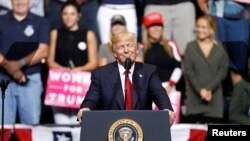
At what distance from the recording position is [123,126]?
604 centimetres

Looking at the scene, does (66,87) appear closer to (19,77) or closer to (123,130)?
(19,77)

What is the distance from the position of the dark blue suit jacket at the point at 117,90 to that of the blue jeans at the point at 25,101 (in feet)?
11.3

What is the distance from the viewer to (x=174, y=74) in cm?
1021

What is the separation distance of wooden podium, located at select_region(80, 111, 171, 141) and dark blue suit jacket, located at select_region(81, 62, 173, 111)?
1.62 feet

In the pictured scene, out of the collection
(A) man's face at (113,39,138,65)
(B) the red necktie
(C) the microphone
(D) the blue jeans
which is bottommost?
(D) the blue jeans

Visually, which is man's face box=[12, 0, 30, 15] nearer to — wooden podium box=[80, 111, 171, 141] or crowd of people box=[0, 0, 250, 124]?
crowd of people box=[0, 0, 250, 124]

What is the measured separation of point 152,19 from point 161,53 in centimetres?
45

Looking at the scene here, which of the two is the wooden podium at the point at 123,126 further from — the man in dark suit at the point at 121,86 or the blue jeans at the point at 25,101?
the blue jeans at the point at 25,101

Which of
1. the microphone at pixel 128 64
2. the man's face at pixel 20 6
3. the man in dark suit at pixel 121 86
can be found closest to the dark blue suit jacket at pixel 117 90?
the man in dark suit at pixel 121 86

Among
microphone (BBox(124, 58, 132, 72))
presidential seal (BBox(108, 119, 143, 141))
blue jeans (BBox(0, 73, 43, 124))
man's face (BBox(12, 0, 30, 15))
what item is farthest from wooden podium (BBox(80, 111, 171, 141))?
man's face (BBox(12, 0, 30, 15))

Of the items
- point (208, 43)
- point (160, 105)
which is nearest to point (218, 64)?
point (208, 43)

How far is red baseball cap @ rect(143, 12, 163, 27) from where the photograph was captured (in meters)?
10.1

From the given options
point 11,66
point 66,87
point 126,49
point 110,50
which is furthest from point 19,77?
point 126,49

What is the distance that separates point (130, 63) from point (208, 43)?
13.4 feet
